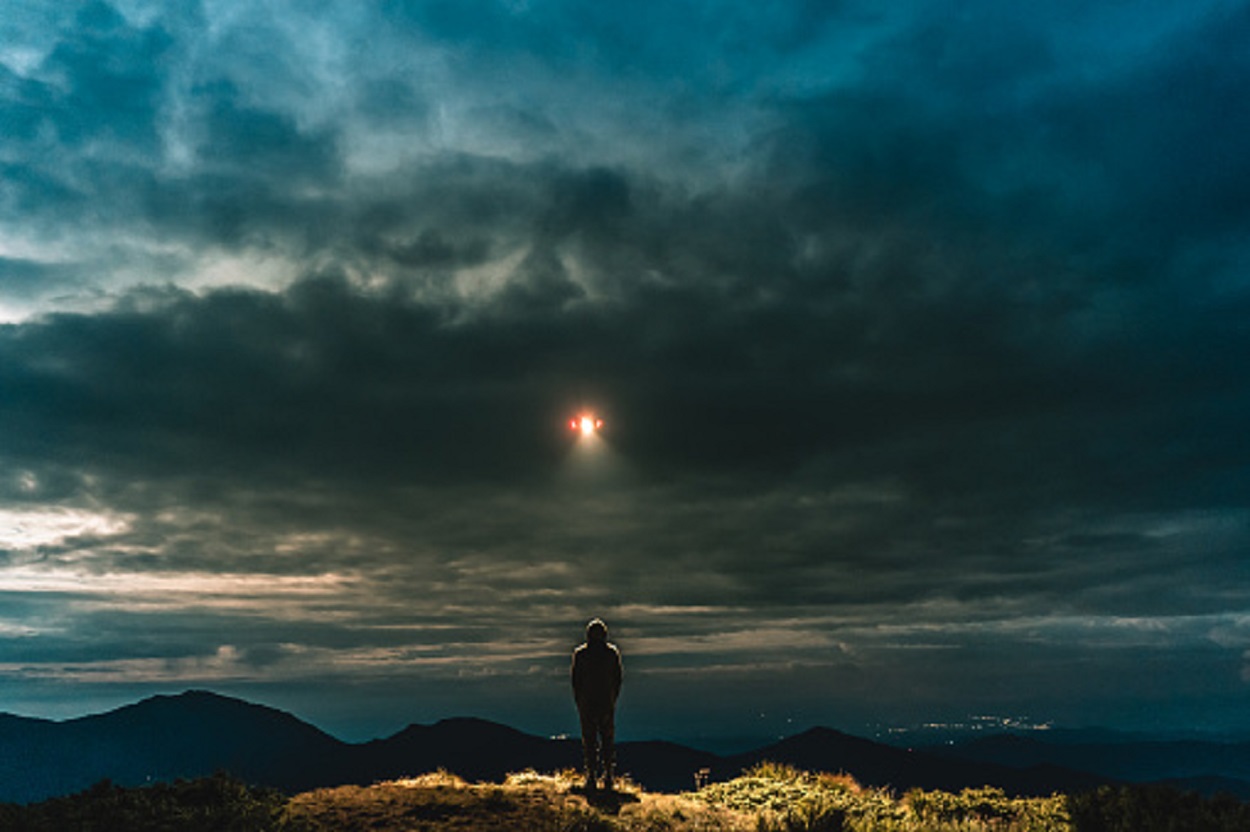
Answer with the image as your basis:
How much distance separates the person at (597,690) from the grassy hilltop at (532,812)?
108cm

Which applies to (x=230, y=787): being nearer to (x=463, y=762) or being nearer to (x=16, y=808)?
(x=16, y=808)

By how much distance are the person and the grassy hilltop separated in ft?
3.55

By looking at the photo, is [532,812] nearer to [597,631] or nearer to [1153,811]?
[597,631]

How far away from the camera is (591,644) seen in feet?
74.6

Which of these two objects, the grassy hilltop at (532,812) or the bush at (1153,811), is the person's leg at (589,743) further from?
the bush at (1153,811)

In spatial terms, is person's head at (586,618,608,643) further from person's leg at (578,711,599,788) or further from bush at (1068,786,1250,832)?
bush at (1068,786,1250,832)

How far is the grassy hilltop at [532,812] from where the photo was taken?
49.3 ft

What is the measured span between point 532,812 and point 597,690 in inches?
209

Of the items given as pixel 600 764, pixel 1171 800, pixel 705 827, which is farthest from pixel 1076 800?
pixel 600 764

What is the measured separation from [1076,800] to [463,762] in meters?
188

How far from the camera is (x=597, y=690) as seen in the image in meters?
22.6

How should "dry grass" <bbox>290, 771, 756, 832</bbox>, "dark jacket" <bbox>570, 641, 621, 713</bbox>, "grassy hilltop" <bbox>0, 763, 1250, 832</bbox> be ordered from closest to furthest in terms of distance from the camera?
"grassy hilltop" <bbox>0, 763, 1250, 832</bbox> → "dry grass" <bbox>290, 771, 756, 832</bbox> → "dark jacket" <bbox>570, 641, 621, 713</bbox>

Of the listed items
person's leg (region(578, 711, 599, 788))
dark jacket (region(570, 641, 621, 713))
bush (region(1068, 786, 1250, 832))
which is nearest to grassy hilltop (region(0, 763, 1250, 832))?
bush (region(1068, 786, 1250, 832))

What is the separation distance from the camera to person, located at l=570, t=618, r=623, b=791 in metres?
22.3
